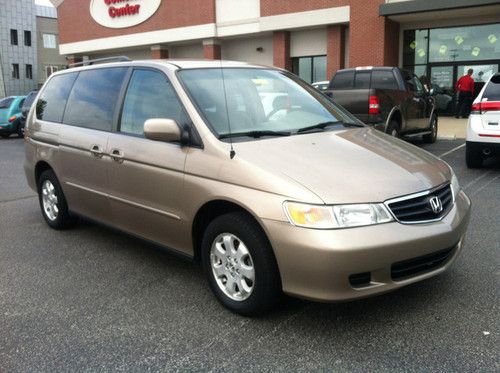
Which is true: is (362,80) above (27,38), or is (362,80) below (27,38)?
below

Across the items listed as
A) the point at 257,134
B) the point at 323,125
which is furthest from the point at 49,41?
the point at 257,134

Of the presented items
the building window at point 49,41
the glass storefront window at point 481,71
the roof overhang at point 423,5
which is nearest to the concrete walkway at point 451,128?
the glass storefront window at point 481,71

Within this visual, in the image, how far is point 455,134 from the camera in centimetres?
1502

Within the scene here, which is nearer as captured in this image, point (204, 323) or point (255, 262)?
point (255, 262)

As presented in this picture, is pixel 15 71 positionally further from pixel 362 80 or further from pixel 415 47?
pixel 362 80

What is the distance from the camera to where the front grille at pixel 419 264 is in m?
3.21

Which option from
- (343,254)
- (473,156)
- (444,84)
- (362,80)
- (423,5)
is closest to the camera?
(343,254)

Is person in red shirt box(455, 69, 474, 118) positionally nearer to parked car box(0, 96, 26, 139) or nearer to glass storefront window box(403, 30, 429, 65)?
glass storefront window box(403, 30, 429, 65)

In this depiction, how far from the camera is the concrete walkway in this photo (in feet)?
48.7

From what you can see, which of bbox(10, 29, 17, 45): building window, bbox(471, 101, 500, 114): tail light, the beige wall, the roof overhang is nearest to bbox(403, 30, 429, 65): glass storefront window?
the roof overhang

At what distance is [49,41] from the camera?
55.0 meters

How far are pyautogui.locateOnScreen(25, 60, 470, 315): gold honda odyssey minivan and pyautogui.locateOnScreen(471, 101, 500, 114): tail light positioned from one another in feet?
15.8

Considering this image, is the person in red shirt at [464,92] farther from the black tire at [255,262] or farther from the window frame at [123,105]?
the black tire at [255,262]

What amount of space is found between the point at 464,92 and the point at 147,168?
17.5m
